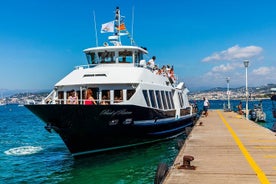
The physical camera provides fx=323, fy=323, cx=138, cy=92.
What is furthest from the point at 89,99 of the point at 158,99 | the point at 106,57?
the point at 158,99

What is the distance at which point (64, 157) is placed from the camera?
56.8 ft

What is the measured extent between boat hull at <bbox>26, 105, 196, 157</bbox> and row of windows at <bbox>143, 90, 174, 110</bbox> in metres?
0.82

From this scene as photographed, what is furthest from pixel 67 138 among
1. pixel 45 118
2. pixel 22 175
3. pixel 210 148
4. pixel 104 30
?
pixel 104 30

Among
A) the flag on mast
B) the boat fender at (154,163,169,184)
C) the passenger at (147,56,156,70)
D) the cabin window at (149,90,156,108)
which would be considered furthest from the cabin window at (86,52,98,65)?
the boat fender at (154,163,169,184)

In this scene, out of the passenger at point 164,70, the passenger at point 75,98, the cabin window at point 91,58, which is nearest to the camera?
the passenger at point 75,98

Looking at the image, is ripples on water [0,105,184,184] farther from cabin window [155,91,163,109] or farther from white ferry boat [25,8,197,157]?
cabin window [155,91,163,109]

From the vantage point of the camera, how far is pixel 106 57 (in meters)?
18.9

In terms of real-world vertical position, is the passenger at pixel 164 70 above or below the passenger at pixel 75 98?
above

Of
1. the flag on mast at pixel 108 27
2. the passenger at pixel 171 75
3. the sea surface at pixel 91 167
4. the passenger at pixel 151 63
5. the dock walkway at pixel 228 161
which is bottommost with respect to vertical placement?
the sea surface at pixel 91 167

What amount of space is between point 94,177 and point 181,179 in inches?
229

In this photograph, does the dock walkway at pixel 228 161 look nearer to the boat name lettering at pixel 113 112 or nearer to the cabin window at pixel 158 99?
the boat name lettering at pixel 113 112

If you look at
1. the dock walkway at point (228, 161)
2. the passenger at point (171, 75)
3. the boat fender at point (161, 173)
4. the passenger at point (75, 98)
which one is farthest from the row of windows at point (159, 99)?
the boat fender at point (161, 173)

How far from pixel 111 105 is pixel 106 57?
5782mm

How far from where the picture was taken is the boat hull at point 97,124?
13.5m
